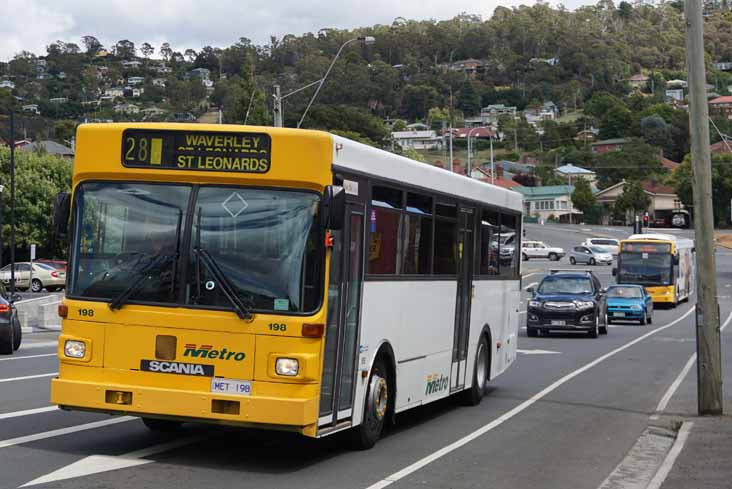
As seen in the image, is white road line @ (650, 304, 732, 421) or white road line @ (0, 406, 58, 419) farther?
white road line @ (650, 304, 732, 421)

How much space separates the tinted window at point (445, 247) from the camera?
570 inches

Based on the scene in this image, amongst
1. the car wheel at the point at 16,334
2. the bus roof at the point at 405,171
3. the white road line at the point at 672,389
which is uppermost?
the bus roof at the point at 405,171

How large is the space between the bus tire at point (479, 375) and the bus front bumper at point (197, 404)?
6.67 m

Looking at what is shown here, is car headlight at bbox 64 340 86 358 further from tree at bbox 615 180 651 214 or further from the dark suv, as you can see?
tree at bbox 615 180 651 214

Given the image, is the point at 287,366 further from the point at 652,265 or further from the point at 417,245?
the point at 652,265

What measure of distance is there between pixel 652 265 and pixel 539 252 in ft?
131

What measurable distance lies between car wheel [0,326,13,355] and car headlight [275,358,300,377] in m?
14.3

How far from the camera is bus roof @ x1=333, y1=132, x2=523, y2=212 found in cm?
1121

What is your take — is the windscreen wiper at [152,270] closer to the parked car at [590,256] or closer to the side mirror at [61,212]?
the side mirror at [61,212]

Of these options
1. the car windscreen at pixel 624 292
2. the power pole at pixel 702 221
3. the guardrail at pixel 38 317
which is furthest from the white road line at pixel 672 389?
the guardrail at pixel 38 317

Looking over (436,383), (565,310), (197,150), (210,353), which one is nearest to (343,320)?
(210,353)

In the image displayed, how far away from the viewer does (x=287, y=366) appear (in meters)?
10.3

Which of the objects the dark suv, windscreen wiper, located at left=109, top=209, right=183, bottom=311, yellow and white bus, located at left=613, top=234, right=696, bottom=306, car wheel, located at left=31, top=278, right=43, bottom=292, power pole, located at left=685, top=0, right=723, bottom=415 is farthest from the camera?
car wheel, located at left=31, top=278, right=43, bottom=292

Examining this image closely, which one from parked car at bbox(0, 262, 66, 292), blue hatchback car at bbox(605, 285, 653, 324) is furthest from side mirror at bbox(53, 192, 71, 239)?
parked car at bbox(0, 262, 66, 292)
